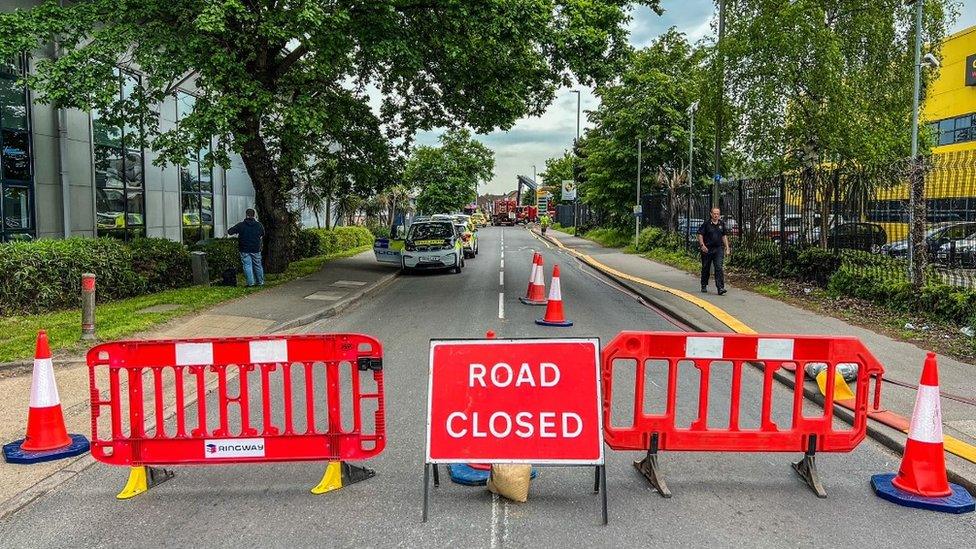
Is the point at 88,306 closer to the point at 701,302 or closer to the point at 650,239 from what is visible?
the point at 701,302

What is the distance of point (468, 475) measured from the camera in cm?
477

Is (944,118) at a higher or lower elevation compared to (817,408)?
higher

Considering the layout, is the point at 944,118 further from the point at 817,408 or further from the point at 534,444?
the point at 534,444

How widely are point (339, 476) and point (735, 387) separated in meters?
2.87

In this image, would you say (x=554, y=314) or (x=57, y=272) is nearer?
(x=554, y=314)

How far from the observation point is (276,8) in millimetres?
12984

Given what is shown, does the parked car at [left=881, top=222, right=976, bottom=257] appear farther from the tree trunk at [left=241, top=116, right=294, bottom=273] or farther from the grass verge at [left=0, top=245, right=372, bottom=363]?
the tree trunk at [left=241, top=116, right=294, bottom=273]

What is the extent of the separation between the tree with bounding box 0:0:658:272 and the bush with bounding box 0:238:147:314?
2.32 meters

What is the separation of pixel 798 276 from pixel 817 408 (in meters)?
9.09

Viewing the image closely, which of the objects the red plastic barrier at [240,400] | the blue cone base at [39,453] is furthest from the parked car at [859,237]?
the blue cone base at [39,453]

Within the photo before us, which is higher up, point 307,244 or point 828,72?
point 828,72

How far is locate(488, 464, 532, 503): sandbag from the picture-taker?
4391mm

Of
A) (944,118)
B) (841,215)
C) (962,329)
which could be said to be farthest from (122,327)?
(944,118)

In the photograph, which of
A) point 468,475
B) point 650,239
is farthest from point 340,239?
point 468,475
